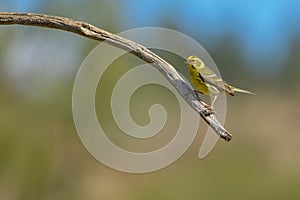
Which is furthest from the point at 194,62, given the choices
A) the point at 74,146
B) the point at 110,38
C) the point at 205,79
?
the point at 74,146

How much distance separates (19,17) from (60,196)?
3.22 metres

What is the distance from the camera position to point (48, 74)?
3.16m

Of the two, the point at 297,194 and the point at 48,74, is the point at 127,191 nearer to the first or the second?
the point at 297,194

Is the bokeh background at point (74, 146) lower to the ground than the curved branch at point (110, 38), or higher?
higher

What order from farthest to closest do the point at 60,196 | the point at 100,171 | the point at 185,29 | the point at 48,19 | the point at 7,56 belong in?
the point at 185,29 < the point at 100,171 < the point at 60,196 < the point at 7,56 < the point at 48,19

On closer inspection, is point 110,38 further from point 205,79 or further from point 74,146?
point 74,146

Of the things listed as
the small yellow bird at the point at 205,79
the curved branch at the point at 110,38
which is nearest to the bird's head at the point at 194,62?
the small yellow bird at the point at 205,79

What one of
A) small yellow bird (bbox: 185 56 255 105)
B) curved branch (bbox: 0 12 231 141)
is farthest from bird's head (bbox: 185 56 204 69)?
curved branch (bbox: 0 12 231 141)

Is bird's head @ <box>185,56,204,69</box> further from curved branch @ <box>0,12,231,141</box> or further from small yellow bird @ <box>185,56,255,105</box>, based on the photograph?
curved branch @ <box>0,12,231,141</box>

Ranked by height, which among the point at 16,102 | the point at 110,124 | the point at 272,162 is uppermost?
the point at 272,162

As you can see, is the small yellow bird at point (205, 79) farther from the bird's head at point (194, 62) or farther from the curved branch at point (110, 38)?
the curved branch at point (110, 38)

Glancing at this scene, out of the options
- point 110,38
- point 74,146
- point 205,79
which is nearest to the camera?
point 110,38

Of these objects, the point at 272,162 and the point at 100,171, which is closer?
the point at 100,171

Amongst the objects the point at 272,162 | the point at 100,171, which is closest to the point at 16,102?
the point at 100,171
